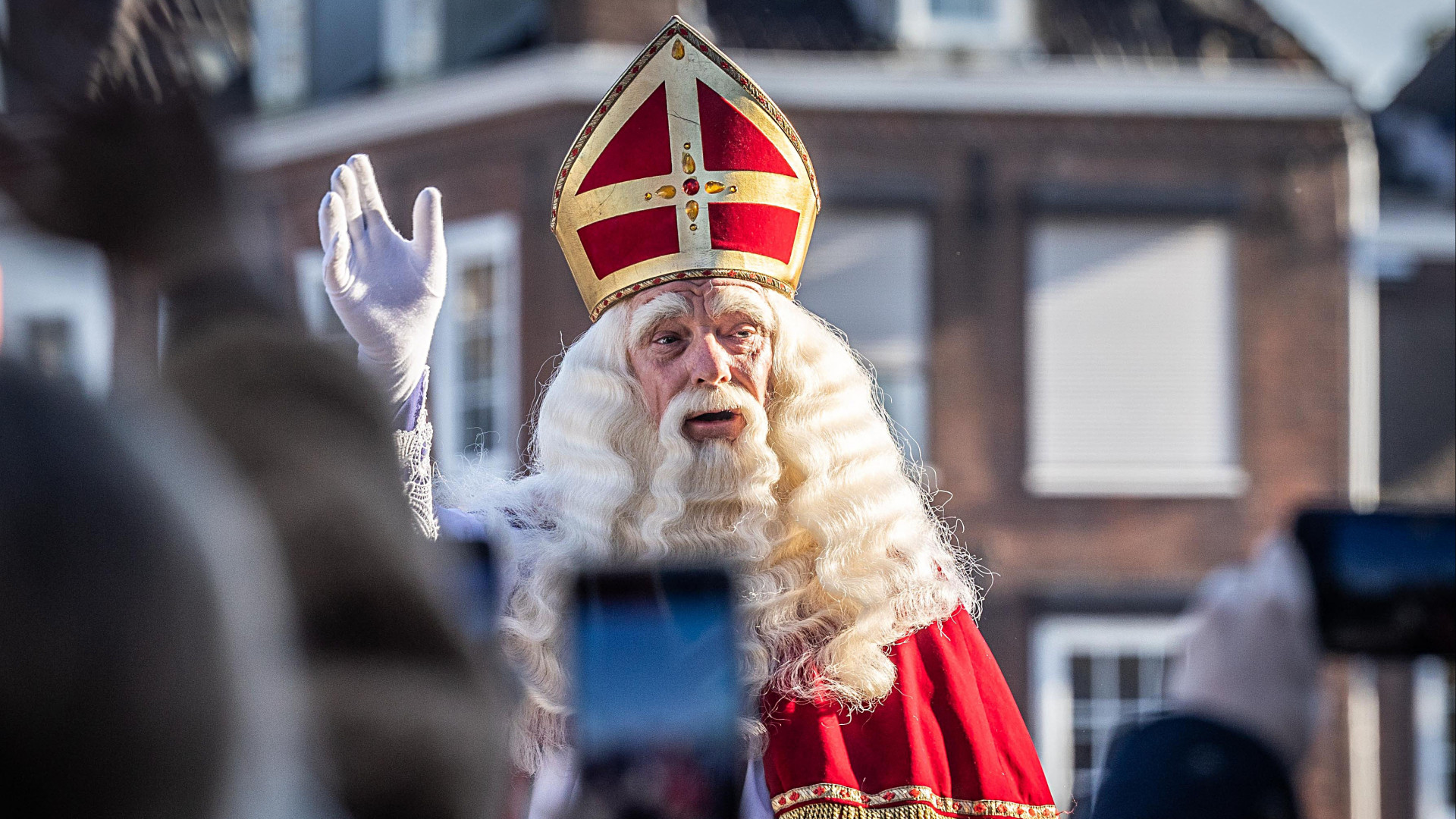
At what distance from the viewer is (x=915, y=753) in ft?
6.32

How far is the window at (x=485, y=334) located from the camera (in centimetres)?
643

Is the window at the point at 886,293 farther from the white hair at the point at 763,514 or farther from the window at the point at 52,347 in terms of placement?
the window at the point at 52,347

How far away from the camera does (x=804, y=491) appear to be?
2.17 meters

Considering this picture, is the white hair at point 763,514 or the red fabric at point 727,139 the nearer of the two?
the white hair at point 763,514

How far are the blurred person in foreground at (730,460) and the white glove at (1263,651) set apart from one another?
113cm

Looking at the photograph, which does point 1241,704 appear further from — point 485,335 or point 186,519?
point 485,335

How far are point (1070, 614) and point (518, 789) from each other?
7.17 metres

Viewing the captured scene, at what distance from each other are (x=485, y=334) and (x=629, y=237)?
16.1ft

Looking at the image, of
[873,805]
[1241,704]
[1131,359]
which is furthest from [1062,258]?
[1241,704]

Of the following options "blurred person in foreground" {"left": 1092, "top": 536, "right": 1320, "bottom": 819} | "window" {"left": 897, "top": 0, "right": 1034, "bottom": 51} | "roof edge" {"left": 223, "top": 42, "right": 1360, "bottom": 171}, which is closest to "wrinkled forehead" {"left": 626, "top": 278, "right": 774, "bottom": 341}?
"blurred person in foreground" {"left": 1092, "top": 536, "right": 1320, "bottom": 819}

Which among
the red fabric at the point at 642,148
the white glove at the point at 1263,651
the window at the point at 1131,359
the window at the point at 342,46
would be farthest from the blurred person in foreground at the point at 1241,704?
the window at the point at 1131,359

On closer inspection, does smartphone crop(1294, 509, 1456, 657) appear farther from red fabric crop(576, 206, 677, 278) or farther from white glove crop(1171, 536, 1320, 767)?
red fabric crop(576, 206, 677, 278)

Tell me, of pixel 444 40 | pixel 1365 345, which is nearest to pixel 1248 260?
pixel 1365 345

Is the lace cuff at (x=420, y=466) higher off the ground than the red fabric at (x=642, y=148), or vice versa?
the red fabric at (x=642, y=148)
